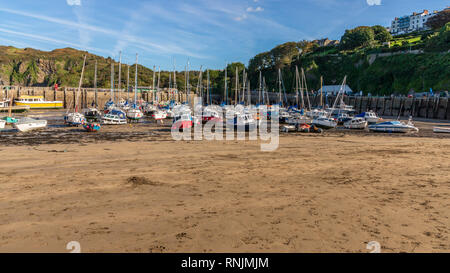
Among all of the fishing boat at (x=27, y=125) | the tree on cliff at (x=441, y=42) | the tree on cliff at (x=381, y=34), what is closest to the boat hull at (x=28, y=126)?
the fishing boat at (x=27, y=125)

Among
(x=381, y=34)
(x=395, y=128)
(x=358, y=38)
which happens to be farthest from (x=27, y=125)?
(x=381, y=34)

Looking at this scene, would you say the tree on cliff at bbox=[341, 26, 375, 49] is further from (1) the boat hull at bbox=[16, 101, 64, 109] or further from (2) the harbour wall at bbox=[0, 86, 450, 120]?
(1) the boat hull at bbox=[16, 101, 64, 109]

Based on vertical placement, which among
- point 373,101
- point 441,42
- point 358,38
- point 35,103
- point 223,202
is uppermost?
point 358,38

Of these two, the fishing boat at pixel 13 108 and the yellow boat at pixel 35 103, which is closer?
the fishing boat at pixel 13 108

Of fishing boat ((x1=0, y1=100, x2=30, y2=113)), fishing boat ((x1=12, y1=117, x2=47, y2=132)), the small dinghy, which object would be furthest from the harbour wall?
fishing boat ((x1=12, y1=117, x2=47, y2=132))

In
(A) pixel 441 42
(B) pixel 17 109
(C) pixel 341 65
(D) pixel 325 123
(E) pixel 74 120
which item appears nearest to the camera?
(D) pixel 325 123

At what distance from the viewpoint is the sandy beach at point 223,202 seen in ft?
24.3

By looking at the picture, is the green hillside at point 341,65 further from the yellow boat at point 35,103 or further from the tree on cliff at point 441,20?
the yellow boat at point 35,103

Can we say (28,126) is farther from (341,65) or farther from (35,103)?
(341,65)

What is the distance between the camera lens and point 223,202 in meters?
10.4

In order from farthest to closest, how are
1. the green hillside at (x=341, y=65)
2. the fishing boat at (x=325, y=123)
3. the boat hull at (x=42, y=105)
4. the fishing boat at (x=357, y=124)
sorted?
the green hillside at (x=341, y=65), the boat hull at (x=42, y=105), the fishing boat at (x=357, y=124), the fishing boat at (x=325, y=123)

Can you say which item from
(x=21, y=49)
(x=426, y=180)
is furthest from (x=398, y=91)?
(x=21, y=49)
